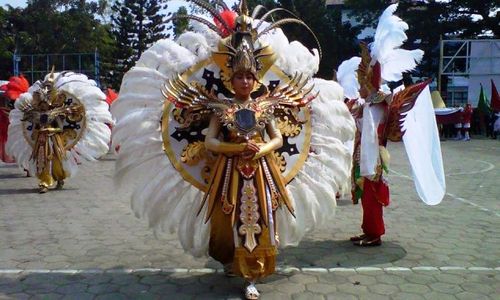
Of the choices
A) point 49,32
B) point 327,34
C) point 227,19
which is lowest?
point 227,19

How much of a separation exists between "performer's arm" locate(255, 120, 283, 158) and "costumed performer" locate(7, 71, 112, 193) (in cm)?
686

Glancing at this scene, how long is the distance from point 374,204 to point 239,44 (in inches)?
104

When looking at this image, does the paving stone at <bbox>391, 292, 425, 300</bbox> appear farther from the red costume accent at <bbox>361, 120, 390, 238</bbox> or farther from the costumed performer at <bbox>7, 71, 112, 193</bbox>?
the costumed performer at <bbox>7, 71, 112, 193</bbox>

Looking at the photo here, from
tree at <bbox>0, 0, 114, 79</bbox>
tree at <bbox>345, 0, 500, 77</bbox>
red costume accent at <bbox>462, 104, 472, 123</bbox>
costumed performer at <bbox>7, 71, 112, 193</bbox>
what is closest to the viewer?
costumed performer at <bbox>7, 71, 112, 193</bbox>

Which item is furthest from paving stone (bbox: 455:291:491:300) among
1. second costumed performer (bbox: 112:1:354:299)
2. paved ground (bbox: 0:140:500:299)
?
second costumed performer (bbox: 112:1:354:299)

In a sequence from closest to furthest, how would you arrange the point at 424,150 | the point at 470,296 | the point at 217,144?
the point at 217,144 → the point at 470,296 → the point at 424,150

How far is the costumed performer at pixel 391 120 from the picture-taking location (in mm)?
5656

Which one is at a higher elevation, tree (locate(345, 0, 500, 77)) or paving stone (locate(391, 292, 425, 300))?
tree (locate(345, 0, 500, 77))

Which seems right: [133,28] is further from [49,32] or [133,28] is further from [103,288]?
[103,288]

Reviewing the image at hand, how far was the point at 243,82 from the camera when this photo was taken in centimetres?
422

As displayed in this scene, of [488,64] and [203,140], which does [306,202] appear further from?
[488,64]

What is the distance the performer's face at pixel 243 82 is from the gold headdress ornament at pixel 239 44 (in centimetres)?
4

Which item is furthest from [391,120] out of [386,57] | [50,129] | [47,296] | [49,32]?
[49,32]

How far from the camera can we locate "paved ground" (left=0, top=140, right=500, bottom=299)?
179 inches
